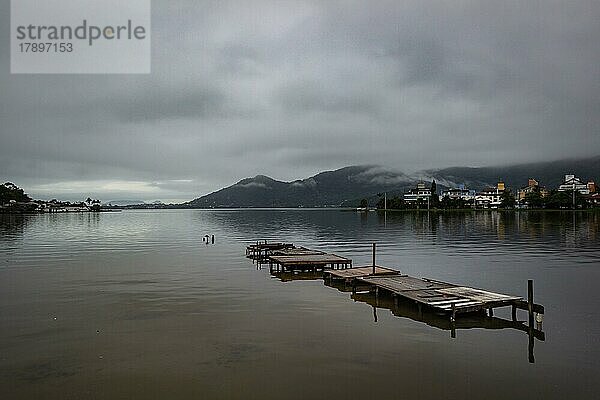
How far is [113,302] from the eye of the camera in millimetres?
26547

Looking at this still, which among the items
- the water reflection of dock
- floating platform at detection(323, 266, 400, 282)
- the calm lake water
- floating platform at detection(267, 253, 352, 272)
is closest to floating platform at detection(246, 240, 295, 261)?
floating platform at detection(267, 253, 352, 272)

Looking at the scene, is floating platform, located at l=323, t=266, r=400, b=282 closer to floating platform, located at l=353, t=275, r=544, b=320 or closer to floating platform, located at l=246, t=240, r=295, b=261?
floating platform, located at l=353, t=275, r=544, b=320

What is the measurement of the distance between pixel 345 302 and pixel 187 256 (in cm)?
2679

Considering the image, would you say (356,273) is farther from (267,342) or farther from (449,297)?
(267,342)

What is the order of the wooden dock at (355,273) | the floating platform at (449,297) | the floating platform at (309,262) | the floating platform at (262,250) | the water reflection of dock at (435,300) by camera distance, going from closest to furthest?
the water reflection of dock at (435,300)
the floating platform at (449,297)
the wooden dock at (355,273)
the floating platform at (309,262)
the floating platform at (262,250)

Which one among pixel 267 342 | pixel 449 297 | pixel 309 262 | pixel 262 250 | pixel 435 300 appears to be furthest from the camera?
pixel 262 250

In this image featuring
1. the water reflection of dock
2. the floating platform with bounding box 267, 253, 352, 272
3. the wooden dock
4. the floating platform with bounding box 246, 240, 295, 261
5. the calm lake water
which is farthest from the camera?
the floating platform with bounding box 246, 240, 295, 261

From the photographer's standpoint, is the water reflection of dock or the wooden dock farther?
the wooden dock

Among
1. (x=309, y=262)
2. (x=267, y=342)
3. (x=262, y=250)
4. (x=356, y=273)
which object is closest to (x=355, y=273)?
(x=356, y=273)

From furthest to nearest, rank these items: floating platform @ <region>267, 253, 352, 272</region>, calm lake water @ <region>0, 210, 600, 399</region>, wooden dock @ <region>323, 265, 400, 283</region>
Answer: floating platform @ <region>267, 253, 352, 272</region>
wooden dock @ <region>323, 265, 400, 283</region>
calm lake water @ <region>0, 210, 600, 399</region>

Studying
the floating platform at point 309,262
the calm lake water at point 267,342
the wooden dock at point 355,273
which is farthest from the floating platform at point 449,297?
the floating platform at point 309,262

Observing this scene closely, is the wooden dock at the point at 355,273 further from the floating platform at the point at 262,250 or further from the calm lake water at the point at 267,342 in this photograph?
the floating platform at the point at 262,250

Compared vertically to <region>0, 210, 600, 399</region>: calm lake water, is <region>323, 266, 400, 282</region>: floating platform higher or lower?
higher

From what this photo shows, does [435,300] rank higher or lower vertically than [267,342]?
higher
